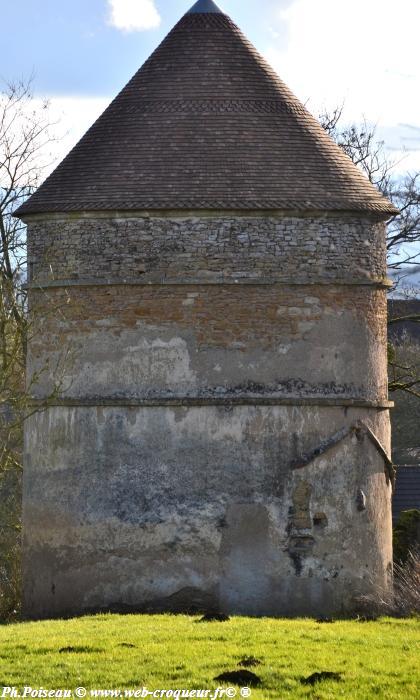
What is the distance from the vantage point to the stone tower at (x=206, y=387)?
692 inches

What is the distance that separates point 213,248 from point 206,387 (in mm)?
1822

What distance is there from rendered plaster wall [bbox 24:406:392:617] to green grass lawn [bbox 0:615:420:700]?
1970 mm

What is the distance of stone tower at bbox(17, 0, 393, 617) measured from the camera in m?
17.6

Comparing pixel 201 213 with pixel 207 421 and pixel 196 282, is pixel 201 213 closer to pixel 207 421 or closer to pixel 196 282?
pixel 196 282

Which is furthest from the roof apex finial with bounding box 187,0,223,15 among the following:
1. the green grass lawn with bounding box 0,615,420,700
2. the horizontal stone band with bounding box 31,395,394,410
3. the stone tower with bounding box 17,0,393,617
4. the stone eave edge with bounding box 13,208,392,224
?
the green grass lawn with bounding box 0,615,420,700

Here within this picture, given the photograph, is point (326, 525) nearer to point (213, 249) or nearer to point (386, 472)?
point (386, 472)

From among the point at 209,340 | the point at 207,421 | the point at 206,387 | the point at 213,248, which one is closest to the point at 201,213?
the point at 213,248

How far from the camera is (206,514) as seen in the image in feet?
57.5

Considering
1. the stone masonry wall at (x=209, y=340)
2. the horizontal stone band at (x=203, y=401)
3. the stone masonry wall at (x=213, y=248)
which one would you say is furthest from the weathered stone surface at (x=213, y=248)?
the horizontal stone band at (x=203, y=401)

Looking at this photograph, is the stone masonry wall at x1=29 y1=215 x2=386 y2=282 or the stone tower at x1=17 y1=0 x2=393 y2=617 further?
the stone masonry wall at x1=29 y1=215 x2=386 y2=282

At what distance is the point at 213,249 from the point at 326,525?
3.92m

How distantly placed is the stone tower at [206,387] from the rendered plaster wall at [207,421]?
2 cm

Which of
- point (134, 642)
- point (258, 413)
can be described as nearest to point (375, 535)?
point (258, 413)

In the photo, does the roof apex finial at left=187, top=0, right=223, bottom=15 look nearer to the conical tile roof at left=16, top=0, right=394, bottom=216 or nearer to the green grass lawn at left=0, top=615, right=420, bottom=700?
the conical tile roof at left=16, top=0, right=394, bottom=216
